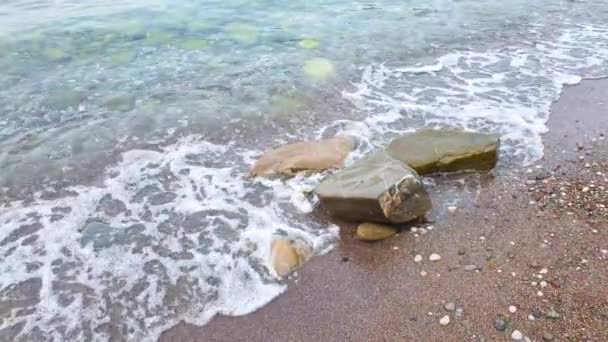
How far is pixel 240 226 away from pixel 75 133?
3469mm

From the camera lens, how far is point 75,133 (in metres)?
6.66

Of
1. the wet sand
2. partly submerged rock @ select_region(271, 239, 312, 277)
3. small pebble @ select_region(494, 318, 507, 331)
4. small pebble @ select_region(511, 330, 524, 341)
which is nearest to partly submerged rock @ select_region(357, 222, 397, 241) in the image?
the wet sand

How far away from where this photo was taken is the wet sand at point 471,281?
333 centimetres

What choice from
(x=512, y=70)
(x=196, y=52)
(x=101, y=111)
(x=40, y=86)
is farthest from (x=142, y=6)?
(x=512, y=70)

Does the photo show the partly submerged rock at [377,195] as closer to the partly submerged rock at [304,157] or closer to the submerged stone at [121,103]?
the partly submerged rock at [304,157]

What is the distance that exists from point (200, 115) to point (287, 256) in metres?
3.70

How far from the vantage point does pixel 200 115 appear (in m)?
7.13

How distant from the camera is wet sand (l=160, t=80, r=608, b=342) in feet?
10.9

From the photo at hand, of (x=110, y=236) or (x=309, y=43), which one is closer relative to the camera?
(x=110, y=236)

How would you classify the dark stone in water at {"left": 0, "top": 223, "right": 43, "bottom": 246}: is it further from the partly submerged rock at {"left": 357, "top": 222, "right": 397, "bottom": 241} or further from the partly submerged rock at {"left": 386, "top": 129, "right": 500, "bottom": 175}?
the partly submerged rock at {"left": 386, "top": 129, "right": 500, "bottom": 175}

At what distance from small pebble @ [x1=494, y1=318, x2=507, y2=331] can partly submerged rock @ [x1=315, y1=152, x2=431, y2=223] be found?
1.23 m

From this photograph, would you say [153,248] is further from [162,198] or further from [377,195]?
[377,195]

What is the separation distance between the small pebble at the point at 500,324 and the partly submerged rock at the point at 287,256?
157 centimetres

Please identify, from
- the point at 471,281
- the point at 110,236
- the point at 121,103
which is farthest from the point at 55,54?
the point at 471,281
